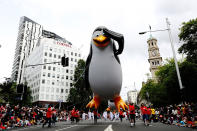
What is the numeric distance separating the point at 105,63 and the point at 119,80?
1.51 meters

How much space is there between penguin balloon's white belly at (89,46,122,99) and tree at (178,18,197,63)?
68.0 feet

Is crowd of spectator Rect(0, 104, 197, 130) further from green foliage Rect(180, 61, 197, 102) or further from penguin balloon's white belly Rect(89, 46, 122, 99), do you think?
green foliage Rect(180, 61, 197, 102)

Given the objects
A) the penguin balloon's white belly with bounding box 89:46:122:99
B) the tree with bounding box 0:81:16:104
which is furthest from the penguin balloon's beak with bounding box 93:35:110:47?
the tree with bounding box 0:81:16:104

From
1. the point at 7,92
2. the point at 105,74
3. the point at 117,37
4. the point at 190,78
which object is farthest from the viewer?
the point at 7,92

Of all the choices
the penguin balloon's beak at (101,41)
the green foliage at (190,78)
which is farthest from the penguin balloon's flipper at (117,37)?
the green foliage at (190,78)

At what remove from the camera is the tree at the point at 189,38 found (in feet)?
83.4

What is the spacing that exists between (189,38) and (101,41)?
22.2 m

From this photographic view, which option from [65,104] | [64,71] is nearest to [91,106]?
[65,104]

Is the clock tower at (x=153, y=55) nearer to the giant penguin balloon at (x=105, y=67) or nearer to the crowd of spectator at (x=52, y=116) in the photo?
the crowd of spectator at (x=52, y=116)

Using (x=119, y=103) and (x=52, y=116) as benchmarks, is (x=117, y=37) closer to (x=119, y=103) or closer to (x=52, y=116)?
(x=119, y=103)

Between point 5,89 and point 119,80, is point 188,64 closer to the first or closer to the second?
point 119,80

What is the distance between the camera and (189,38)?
85.4 feet

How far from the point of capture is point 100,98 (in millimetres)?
10898

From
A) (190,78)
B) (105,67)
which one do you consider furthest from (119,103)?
(190,78)
